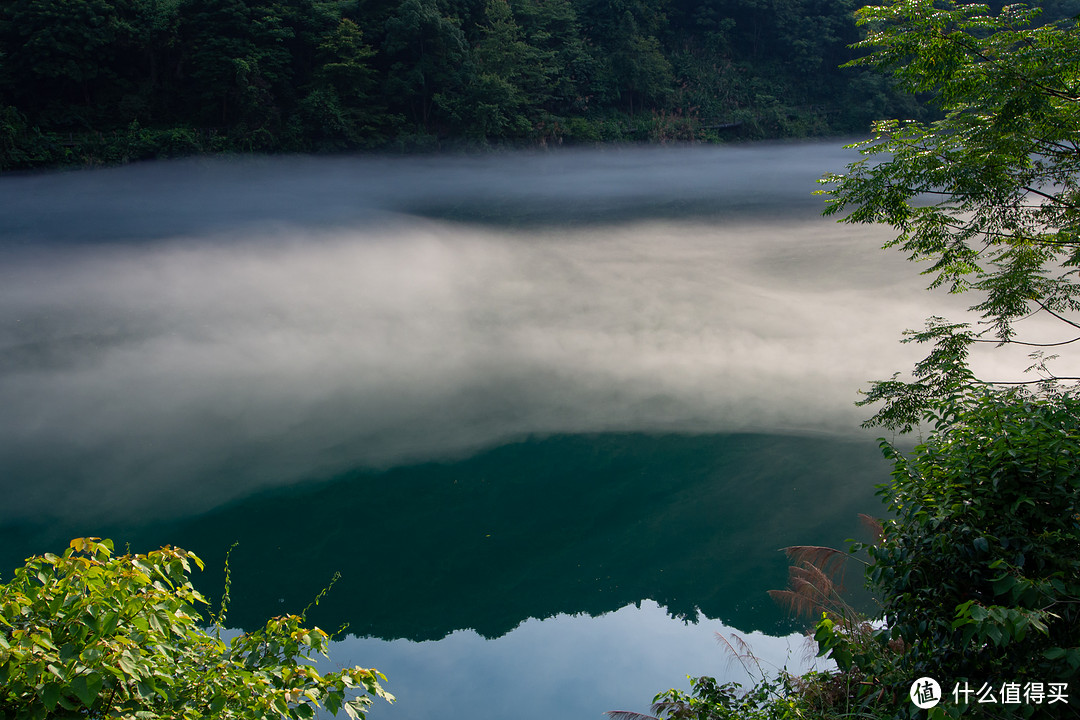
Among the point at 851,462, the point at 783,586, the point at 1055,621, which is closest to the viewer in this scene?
the point at 1055,621

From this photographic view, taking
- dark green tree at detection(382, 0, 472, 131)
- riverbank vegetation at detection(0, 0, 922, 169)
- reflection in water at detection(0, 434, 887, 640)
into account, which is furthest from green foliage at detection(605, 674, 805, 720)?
dark green tree at detection(382, 0, 472, 131)

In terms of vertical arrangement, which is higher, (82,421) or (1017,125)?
(1017,125)

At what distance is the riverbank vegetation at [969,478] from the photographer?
3.29 m

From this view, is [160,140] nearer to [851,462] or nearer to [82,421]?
[82,421]

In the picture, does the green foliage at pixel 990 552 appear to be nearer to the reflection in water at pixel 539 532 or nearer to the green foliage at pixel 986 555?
the green foliage at pixel 986 555

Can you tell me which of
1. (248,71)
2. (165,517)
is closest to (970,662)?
(165,517)

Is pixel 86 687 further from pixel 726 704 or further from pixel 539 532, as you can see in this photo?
pixel 539 532

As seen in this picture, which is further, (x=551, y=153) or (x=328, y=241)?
(x=551, y=153)

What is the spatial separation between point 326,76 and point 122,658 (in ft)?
81.0

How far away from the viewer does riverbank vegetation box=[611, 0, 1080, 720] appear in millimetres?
3289

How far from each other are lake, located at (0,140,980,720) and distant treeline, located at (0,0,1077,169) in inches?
77.8

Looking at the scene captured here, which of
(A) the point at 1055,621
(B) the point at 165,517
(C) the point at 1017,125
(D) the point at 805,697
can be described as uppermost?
(C) the point at 1017,125

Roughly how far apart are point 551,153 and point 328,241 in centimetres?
1062

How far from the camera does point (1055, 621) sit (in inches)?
128
